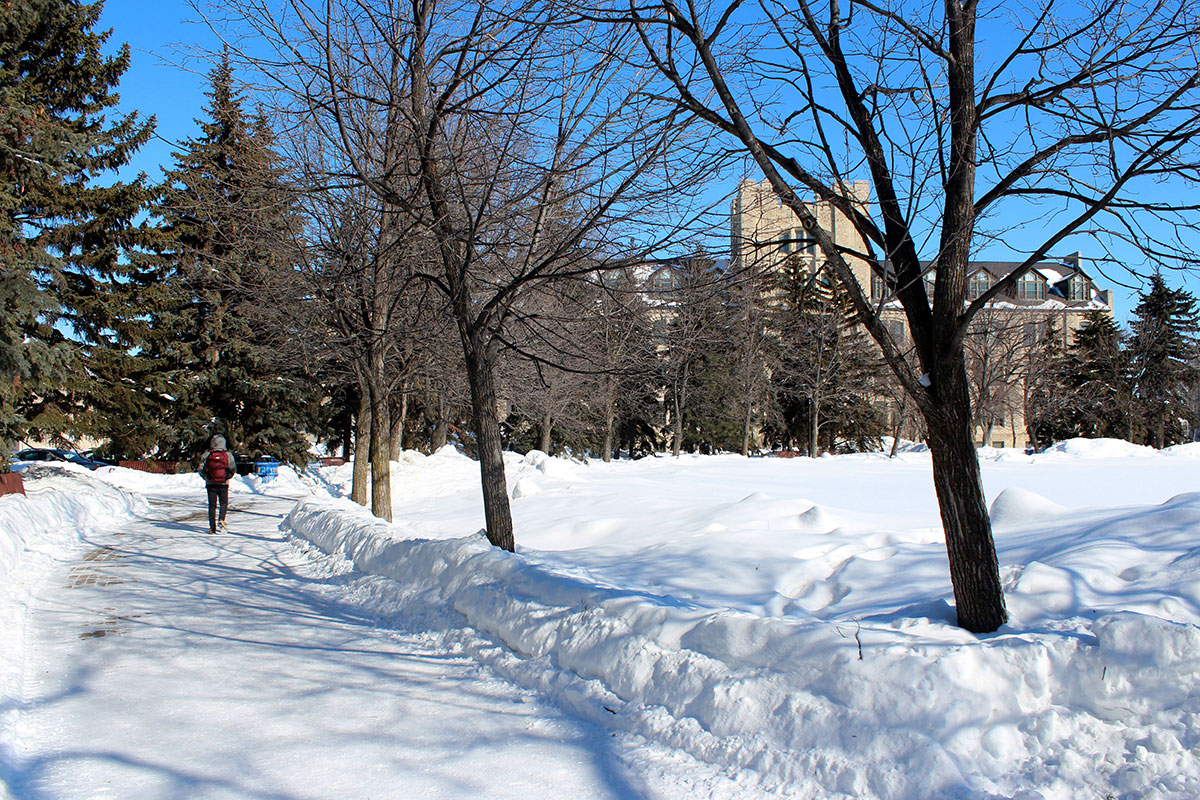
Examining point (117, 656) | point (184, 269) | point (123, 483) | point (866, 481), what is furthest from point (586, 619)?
point (184, 269)

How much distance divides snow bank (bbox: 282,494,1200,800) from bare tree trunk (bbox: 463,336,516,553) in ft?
10.5

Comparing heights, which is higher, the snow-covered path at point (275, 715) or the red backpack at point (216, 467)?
the red backpack at point (216, 467)

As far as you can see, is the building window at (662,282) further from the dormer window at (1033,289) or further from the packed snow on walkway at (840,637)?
the dormer window at (1033,289)

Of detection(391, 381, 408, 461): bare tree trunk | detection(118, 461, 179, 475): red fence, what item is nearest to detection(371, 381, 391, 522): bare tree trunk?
detection(391, 381, 408, 461): bare tree trunk

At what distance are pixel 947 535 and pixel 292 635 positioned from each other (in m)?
5.31

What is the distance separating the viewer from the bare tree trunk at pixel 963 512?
483cm

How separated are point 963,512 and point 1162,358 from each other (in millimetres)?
48195

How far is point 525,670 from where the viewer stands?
5301 mm

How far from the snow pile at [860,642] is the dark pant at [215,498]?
4.37 meters

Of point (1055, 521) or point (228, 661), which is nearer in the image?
point (228, 661)

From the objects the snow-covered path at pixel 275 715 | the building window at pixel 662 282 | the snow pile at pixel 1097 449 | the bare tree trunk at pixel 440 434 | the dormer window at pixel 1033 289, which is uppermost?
the dormer window at pixel 1033 289

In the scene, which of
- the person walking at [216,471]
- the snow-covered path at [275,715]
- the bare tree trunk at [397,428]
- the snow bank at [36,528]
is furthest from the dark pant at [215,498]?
the bare tree trunk at [397,428]

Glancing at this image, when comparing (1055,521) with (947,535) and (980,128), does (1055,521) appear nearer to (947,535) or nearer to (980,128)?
(947,535)

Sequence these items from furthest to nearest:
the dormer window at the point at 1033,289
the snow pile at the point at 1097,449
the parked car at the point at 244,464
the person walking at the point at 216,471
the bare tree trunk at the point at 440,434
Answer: the dormer window at the point at 1033,289
the bare tree trunk at the point at 440,434
the parked car at the point at 244,464
the snow pile at the point at 1097,449
the person walking at the point at 216,471
